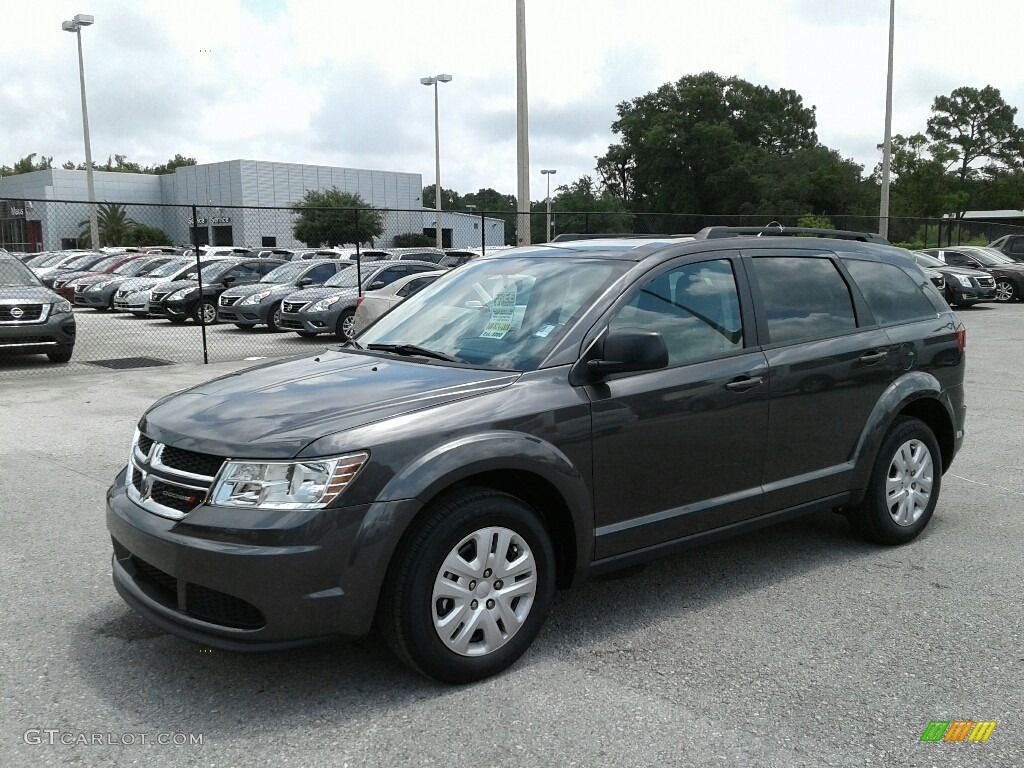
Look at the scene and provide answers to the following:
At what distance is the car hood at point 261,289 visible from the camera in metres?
19.9

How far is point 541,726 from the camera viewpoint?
334cm

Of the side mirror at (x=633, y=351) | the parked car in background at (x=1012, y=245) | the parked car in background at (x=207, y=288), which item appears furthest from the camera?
the parked car in background at (x=1012, y=245)

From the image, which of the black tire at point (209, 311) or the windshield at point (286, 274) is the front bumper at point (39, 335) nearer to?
the windshield at point (286, 274)

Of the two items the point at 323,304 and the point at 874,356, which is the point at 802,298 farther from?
the point at 323,304

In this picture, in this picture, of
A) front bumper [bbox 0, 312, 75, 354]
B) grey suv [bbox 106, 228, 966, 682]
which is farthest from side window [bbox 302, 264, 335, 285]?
grey suv [bbox 106, 228, 966, 682]

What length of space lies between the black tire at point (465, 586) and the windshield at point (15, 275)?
12650 millimetres

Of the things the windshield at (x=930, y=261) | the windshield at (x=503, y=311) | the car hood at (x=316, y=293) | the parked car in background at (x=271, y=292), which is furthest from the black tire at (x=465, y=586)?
the windshield at (x=930, y=261)

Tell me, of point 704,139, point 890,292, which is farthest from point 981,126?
point 890,292

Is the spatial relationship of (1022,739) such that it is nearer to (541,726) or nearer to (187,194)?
(541,726)

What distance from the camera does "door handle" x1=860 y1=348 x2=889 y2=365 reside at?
16.6ft

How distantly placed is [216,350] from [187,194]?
183 feet

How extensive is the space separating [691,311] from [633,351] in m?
0.75

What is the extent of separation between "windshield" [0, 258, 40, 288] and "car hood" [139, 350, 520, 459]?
1144 cm

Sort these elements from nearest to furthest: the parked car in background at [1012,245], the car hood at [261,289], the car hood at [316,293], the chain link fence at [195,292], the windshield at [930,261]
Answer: the chain link fence at [195,292] → the car hood at [316,293] → the car hood at [261,289] → the windshield at [930,261] → the parked car in background at [1012,245]
